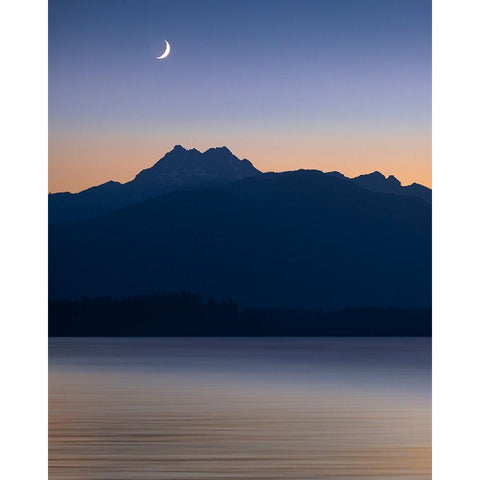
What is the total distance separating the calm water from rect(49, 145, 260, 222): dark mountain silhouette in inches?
775

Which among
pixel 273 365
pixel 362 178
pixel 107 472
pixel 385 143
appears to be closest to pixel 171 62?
pixel 385 143

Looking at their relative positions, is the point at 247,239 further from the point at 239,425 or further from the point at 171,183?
the point at 239,425

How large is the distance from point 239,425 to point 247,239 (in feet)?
101

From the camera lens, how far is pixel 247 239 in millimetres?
38031

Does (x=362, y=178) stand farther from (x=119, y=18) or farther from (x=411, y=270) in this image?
(x=119, y=18)

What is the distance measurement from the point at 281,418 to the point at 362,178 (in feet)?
94.2

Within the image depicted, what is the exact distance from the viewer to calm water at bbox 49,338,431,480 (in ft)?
17.5
